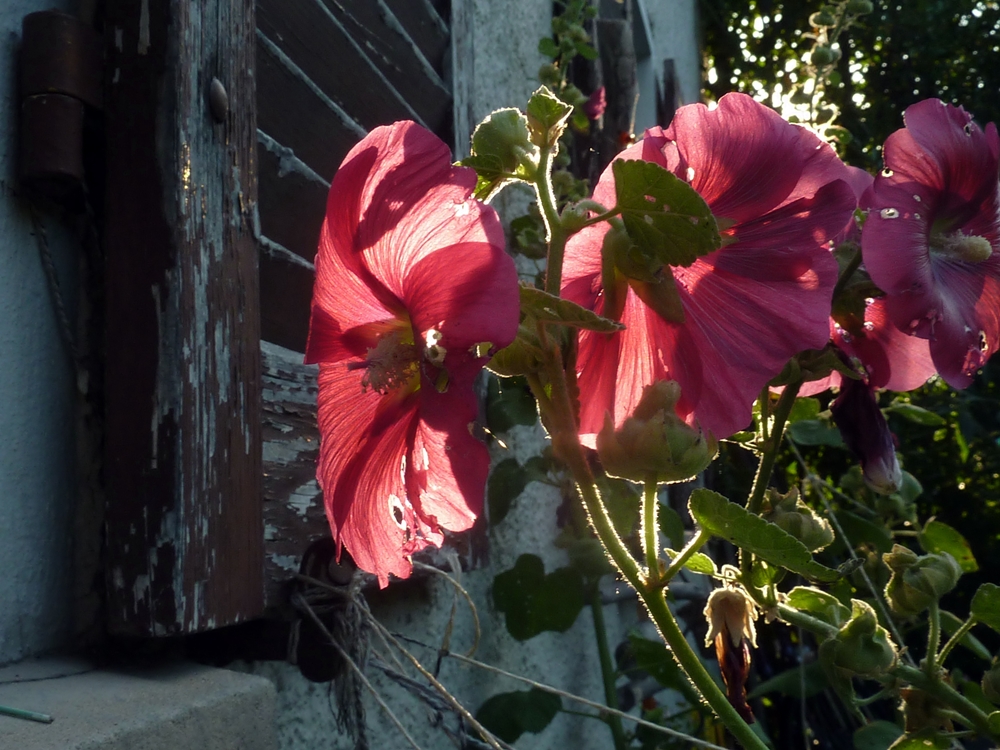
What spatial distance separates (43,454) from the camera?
27.6 inches

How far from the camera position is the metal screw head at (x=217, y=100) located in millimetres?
751

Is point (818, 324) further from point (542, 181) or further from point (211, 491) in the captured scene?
point (211, 491)

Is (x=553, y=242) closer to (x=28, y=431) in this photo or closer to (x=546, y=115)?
(x=546, y=115)

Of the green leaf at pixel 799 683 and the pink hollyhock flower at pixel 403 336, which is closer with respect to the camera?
the pink hollyhock flower at pixel 403 336

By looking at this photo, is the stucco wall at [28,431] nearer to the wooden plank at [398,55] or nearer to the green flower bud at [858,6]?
the wooden plank at [398,55]

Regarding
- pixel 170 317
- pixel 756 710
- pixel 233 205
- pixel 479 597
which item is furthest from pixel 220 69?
pixel 756 710

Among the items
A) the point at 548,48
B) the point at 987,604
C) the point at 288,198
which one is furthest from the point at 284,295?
the point at 548,48

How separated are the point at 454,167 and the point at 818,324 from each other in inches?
8.2

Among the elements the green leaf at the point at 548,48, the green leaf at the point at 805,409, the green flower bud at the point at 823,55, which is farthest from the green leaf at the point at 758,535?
the green leaf at the point at 548,48

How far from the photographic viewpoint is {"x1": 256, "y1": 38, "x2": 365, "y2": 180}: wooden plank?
3.07 feet

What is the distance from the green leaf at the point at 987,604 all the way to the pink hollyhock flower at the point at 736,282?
0.35 meters

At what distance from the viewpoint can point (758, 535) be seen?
458 mm

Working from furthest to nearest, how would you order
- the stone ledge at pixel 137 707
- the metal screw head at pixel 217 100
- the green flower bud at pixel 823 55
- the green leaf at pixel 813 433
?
the green flower bud at pixel 823 55
the green leaf at pixel 813 433
the metal screw head at pixel 217 100
the stone ledge at pixel 137 707

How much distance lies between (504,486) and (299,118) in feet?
2.09
